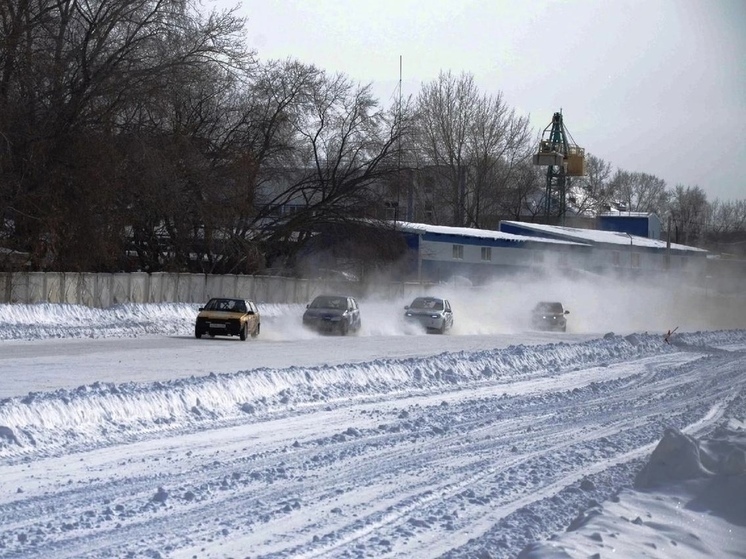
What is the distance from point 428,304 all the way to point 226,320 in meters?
14.1

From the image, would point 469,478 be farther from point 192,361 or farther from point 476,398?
point 192,361

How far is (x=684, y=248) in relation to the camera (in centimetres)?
Result: 10831

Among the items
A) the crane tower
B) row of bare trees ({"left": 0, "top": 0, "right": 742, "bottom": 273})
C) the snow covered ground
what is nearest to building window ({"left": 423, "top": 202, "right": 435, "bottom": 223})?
the crane tower

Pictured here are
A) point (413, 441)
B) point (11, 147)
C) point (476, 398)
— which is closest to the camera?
point (413, 441)

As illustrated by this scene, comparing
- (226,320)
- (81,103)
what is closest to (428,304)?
(226,320)

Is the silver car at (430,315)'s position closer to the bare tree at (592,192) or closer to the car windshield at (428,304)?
the car windshield at (428,304)

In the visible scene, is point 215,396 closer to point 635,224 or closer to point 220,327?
point 220,327

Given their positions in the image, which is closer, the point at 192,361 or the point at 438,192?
the point at 192,361

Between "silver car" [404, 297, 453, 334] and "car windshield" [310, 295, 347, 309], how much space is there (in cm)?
502

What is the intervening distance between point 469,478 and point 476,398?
8.70 metres

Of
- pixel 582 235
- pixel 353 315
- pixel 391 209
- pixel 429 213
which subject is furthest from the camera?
pixel 429 213

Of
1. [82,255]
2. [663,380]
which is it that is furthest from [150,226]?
[663,380]

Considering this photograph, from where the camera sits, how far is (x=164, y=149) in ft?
157

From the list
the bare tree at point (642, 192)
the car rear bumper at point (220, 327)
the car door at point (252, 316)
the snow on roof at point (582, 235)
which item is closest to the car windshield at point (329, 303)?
the car door at point (252, 316)
